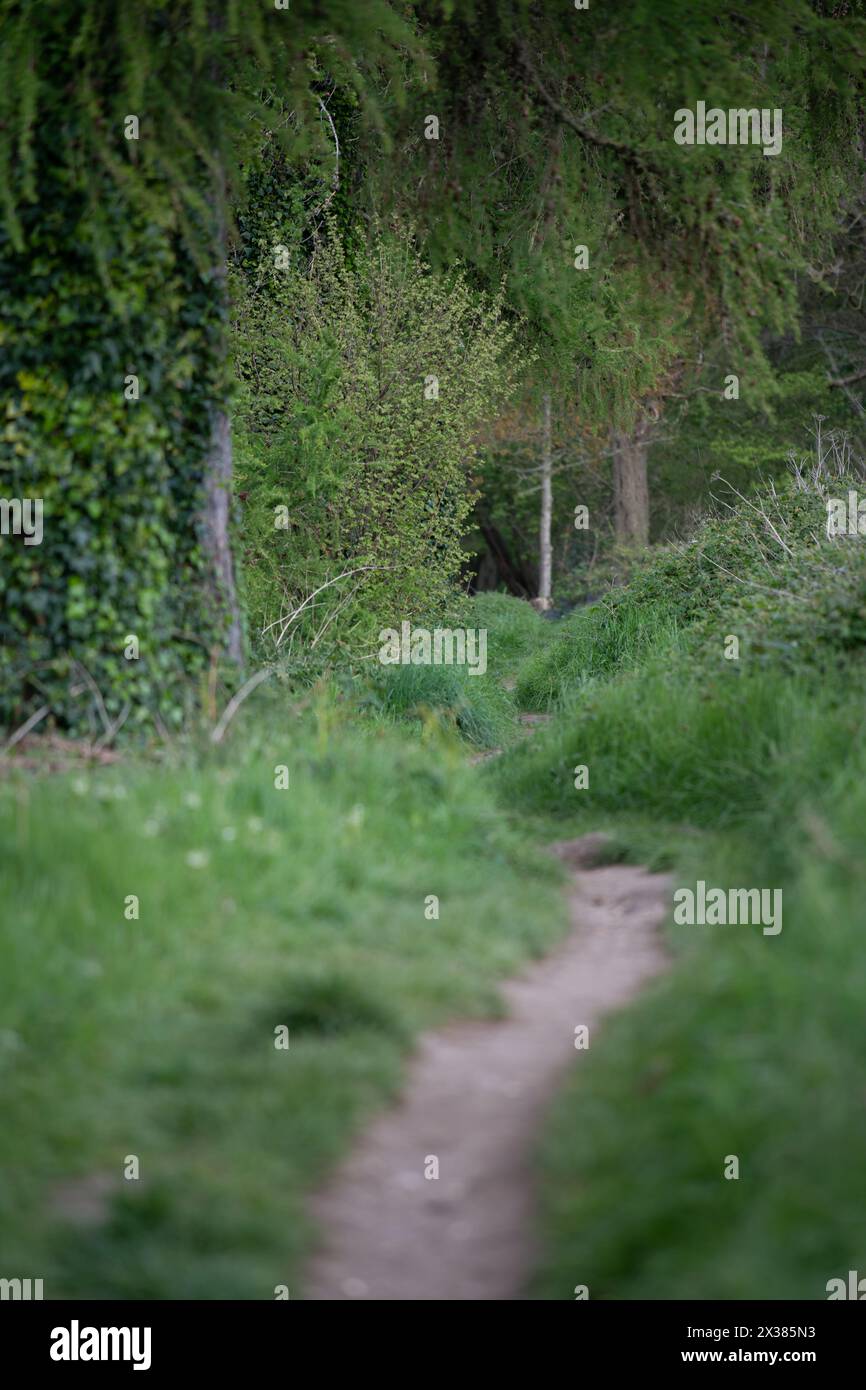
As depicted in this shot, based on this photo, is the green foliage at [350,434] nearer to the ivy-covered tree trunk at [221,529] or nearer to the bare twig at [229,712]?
the ivy-covered tree trunk at [221,529]

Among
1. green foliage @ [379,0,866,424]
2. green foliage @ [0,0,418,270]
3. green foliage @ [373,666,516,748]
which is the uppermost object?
green foliage @ [379,0,866,424]

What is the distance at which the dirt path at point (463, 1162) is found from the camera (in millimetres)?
3564

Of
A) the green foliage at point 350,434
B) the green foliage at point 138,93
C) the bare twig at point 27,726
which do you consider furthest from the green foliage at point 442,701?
the green foliage at point 138,93

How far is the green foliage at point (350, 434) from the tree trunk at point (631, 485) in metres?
12.8

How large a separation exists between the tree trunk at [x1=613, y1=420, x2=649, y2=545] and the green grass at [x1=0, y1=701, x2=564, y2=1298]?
20.7 meters

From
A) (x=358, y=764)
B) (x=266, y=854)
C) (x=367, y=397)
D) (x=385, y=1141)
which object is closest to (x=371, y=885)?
(x=266, y=854)

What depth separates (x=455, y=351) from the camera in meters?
14.2

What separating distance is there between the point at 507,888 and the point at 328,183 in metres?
10.6

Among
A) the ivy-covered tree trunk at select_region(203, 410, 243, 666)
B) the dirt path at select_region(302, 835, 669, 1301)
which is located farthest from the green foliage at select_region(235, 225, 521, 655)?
the dirt path at select_region(302, 835, 669, 1301)

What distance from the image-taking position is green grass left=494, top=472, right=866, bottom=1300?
337 centimetres

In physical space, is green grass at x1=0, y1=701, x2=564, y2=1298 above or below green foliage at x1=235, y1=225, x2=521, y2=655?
below

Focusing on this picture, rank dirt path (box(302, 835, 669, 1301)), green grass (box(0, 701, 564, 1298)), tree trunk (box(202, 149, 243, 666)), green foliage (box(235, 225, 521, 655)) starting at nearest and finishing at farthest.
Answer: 1. dirt path (box(302, 835, 669, 1301))
2. green grass (box(0, 701, 564, 1298))
3. tree trunk (box(202, 149, 243, 666))
4. green foliage (box(235, 225, 521, 655))
